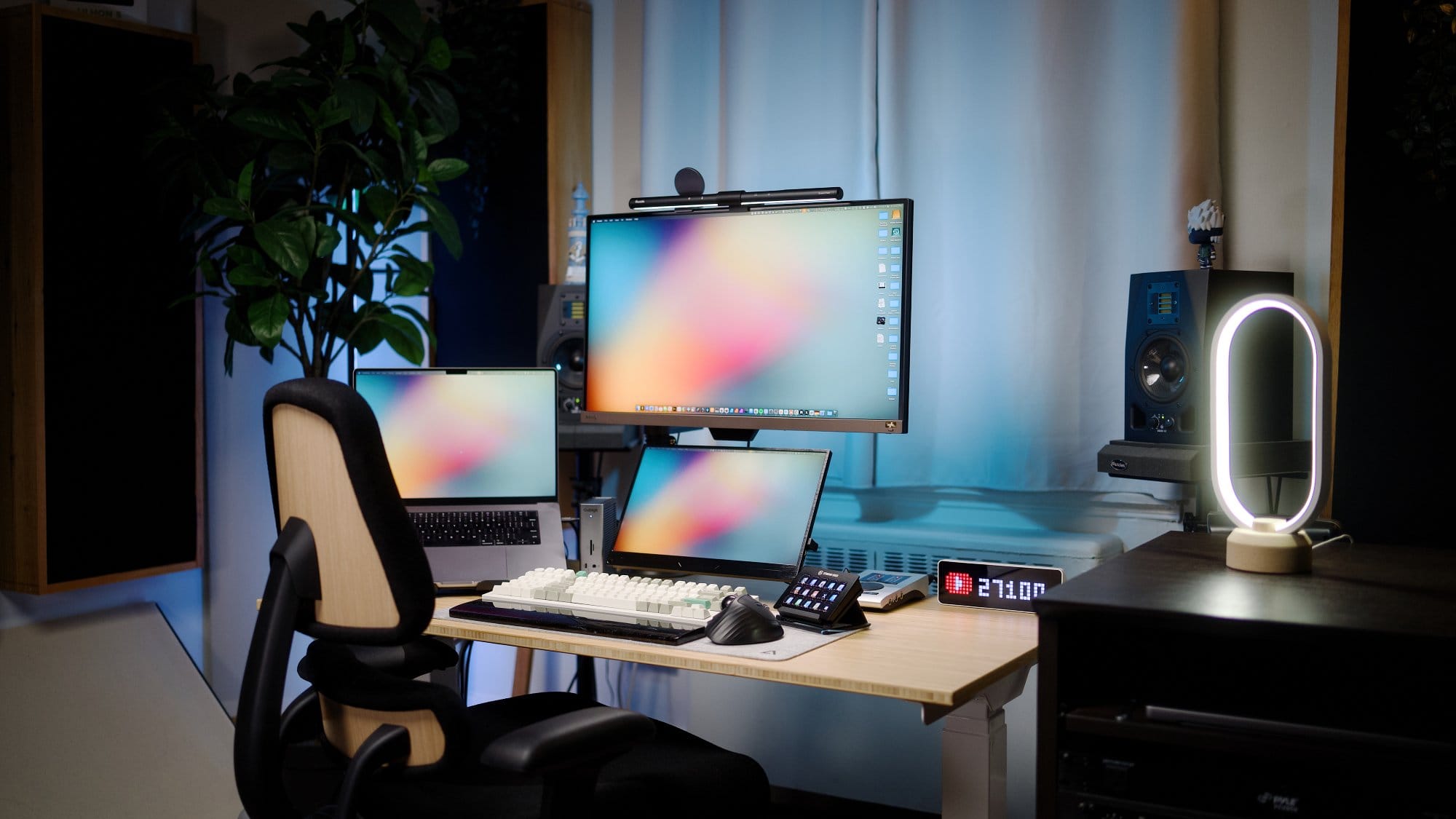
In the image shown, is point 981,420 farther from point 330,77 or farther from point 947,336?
point 330,77

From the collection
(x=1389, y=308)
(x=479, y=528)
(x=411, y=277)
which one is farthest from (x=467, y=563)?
(x=1389, y=308)

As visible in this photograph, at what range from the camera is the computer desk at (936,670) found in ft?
4.95

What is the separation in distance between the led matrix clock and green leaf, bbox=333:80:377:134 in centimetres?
170

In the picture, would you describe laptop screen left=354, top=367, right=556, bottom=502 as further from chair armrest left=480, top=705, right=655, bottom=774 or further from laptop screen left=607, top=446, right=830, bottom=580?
chair armrest left=480, top=705, right=655, bottom=774

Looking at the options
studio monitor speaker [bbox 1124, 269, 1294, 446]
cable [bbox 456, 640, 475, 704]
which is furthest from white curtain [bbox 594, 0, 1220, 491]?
cable [bbox 456, 640, 475, 704]

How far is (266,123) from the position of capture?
8.96ft

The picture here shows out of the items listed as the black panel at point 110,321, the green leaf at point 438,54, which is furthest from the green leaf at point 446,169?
the black panel at point 110,321

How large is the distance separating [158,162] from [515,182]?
3.02ft

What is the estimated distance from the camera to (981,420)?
105 inches

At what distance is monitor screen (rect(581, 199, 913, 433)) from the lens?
6.86ft

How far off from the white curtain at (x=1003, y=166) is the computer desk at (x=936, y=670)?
Result: 91 centimetres

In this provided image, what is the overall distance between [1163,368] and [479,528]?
135 cm

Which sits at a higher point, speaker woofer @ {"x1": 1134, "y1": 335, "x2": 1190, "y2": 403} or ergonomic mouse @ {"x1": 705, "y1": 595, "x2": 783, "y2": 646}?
speaker woofer @ {"x1": 1134, "y1": 335, "x2": 1190, "y2": 403}

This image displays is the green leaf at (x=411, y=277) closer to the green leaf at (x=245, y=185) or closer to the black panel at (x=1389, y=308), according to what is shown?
the green leaf at (x=245, y=185)
